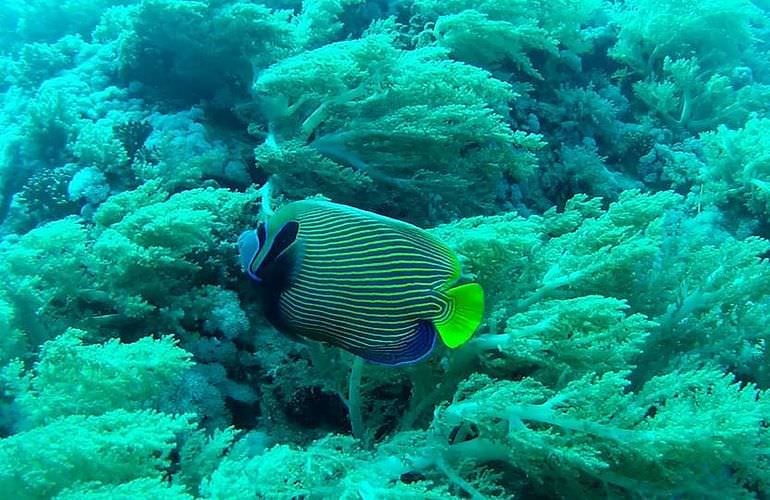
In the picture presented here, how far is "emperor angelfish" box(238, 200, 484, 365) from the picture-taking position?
1283mm

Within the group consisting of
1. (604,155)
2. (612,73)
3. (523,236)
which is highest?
(523,236)

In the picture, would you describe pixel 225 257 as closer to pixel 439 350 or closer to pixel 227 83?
pixel 439 350

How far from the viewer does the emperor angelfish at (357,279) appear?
1283 mm

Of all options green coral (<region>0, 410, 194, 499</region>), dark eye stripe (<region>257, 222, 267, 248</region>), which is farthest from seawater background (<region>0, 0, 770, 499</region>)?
dark eye stripe (<region>257, 222, 267, 248</region>)

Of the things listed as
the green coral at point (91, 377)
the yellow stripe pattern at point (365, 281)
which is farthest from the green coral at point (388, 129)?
the yellow stripe pattern at point (365, 281)

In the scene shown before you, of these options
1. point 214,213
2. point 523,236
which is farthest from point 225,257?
point 523,236

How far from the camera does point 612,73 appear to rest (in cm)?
572

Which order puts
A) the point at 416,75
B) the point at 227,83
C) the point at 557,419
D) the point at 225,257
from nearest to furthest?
the point at 557,419
the point at 225,257
the point at 416,75
the point at 227,83

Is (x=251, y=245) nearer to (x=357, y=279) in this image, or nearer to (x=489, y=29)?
(x=357, y=279)

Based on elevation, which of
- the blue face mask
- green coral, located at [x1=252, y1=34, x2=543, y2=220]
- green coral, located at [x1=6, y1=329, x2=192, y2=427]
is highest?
the blue face mask

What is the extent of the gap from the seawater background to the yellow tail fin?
1.90 feet

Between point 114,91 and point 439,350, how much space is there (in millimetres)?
3066

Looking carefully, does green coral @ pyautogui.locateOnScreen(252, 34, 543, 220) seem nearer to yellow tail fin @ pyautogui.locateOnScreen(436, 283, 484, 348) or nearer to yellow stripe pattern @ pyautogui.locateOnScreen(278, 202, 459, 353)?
yellow stripe pattern @ pyautogui.locateOnScreen(278, 202, 459, 353)

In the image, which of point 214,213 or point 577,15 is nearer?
point 214,213
